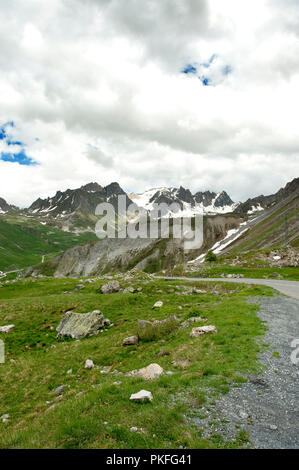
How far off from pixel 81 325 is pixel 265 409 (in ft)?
67.7

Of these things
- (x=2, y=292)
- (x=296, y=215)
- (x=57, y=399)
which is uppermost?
(x=296, y=215)

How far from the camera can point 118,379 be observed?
43.4ft

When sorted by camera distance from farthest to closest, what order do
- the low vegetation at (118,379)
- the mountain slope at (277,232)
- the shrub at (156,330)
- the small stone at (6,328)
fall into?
the mountain slope at (277,232) → the small stone at (6,328) → the shrub at (156,330) → the low vegetation at (118,379)

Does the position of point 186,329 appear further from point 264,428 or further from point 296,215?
point 296,215

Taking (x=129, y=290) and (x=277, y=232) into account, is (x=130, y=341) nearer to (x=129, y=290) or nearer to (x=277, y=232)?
(x=129, y=290)

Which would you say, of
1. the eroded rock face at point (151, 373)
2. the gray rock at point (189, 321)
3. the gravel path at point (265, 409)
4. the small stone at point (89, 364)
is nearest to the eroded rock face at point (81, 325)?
the small stone at point (89, 364)

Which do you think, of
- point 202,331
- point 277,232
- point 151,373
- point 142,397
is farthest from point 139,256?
point 142,397

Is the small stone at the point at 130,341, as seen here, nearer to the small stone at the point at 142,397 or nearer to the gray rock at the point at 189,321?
the gray rock at the point at 189,321

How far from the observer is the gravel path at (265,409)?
8133 millimetres

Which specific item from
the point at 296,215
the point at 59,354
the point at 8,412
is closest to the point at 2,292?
the point at 59,354

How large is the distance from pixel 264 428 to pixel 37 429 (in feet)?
27.0

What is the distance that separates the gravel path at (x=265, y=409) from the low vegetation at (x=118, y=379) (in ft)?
1.41

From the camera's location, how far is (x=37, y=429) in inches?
363
